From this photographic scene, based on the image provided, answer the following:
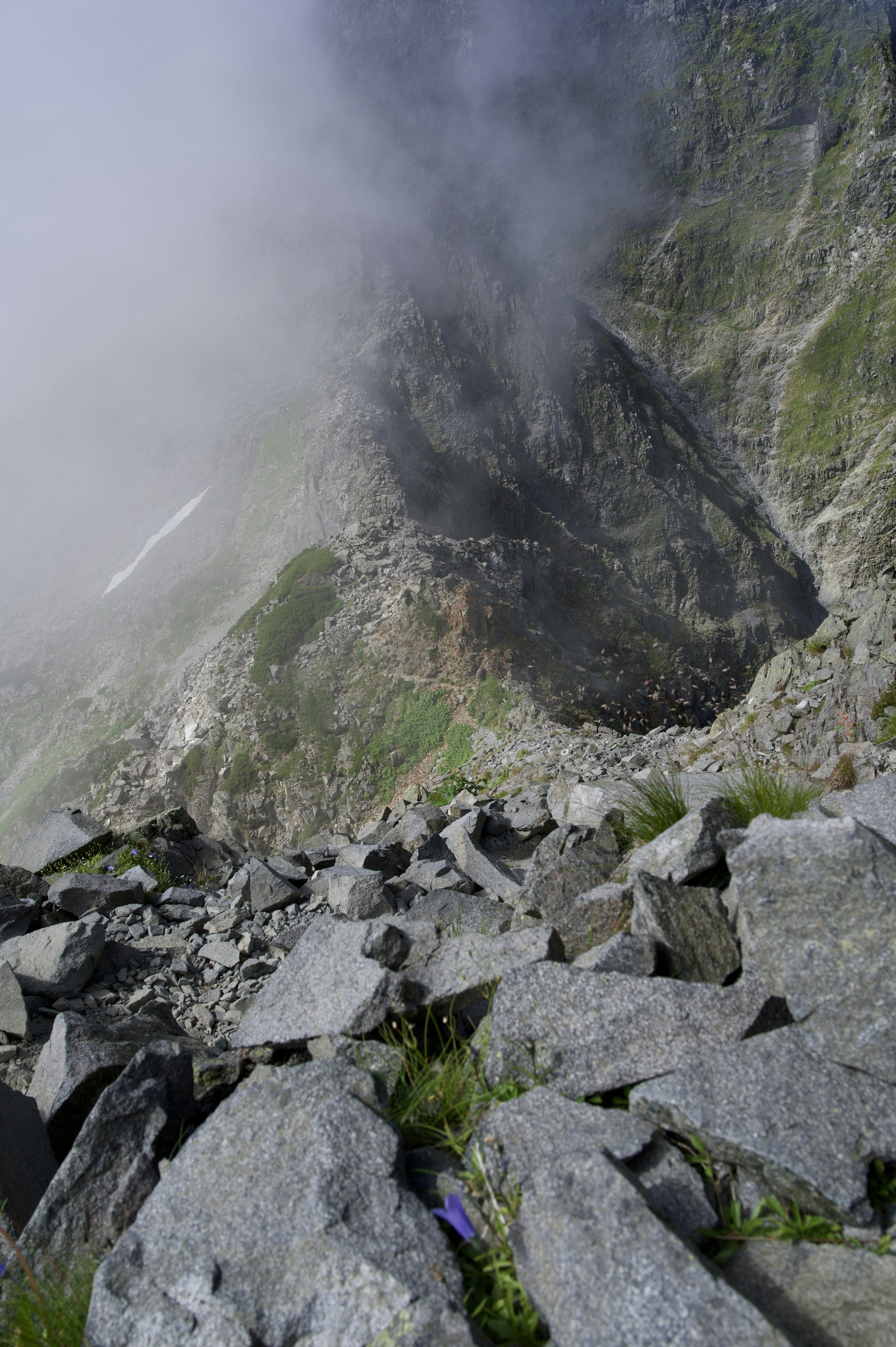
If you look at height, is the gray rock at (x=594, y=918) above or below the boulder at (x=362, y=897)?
above

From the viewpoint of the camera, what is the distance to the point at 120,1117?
136 inches

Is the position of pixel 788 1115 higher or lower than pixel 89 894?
lower

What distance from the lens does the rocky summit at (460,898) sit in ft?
8.20

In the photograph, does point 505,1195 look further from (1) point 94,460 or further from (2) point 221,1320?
(1) point 94,460

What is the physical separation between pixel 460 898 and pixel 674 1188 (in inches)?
142

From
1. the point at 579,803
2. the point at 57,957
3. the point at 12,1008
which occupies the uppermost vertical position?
the point at 12,1008

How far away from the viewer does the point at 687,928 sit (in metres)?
3.65

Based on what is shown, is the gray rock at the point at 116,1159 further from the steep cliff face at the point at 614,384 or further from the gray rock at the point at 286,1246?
the steep cliff face at the point at 614,384

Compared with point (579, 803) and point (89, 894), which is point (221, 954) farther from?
point (579, 803)

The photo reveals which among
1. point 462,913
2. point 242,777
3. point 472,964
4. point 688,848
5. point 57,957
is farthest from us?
point 242,777

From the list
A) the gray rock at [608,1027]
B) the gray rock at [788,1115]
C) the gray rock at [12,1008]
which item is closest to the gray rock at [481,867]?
the gray rock at [608,1027]

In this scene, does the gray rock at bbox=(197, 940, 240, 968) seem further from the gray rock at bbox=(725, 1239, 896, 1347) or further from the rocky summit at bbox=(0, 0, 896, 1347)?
the gray rock at bbox=(725, 1239, 896, 1347)

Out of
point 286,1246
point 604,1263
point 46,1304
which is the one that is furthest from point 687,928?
point 46,1304

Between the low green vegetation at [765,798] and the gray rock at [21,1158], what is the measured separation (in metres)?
4.64
